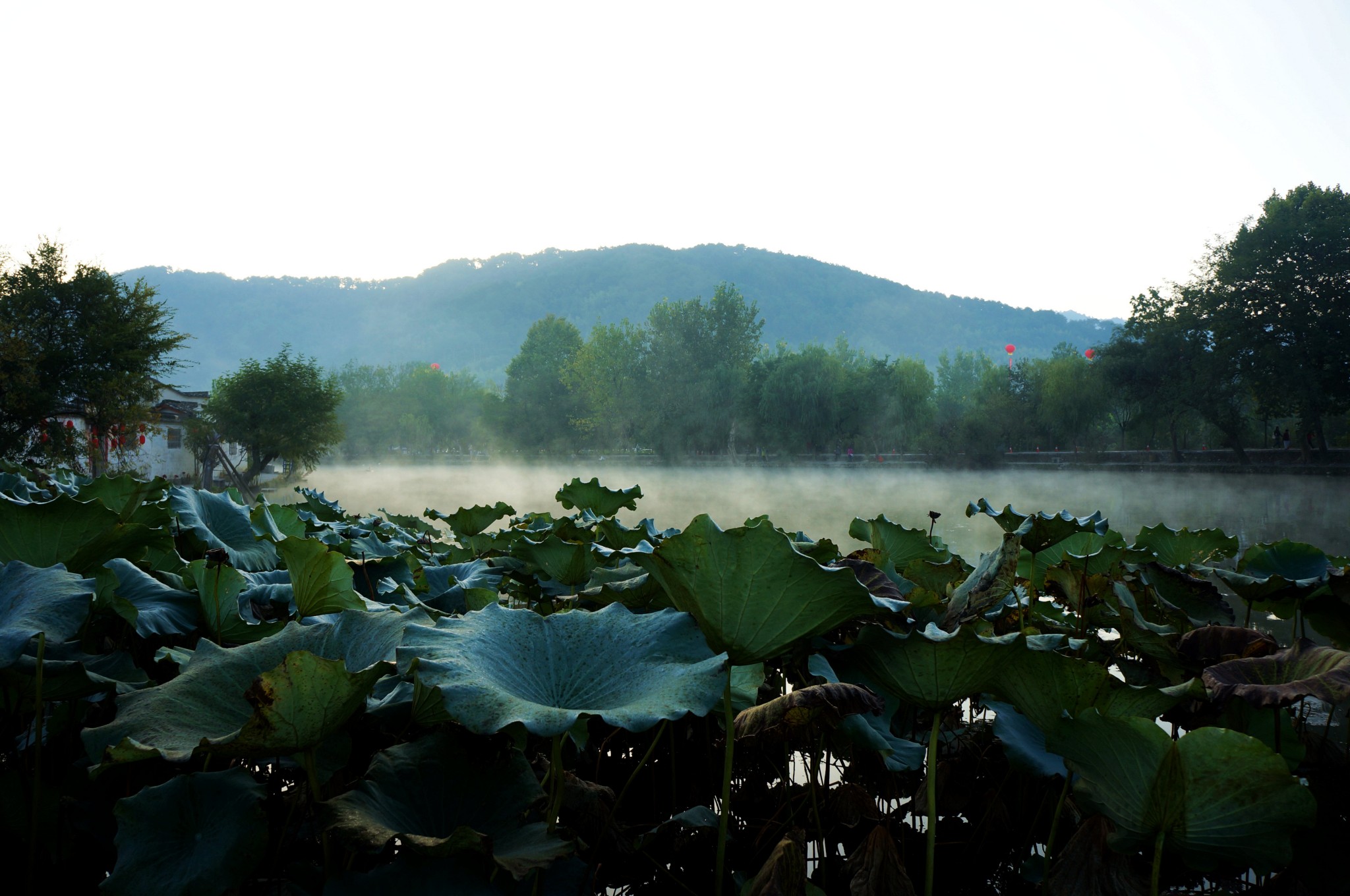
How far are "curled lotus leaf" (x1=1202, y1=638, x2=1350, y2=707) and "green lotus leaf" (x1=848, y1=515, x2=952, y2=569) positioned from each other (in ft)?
2.90

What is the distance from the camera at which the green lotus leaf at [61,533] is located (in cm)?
121

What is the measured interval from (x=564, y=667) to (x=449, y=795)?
0.19 metres

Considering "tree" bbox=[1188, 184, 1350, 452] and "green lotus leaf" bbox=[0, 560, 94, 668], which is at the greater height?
"tree" bbox=[1188, 184, 1350, 452]

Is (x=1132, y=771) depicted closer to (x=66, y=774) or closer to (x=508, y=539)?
(x=66, y=774)

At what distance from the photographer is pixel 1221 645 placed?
117 cm

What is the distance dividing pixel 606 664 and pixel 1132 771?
602 millimetres

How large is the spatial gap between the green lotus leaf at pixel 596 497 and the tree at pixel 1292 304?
32.4 m

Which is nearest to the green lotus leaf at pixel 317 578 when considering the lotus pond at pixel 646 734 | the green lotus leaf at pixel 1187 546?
the lotus pond at pixel 646 734

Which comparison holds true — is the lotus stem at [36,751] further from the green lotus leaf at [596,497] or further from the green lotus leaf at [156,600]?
the green lotus leaf at [596,497]

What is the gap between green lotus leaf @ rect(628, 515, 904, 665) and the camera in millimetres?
861

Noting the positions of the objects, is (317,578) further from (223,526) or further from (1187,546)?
(1187,546)

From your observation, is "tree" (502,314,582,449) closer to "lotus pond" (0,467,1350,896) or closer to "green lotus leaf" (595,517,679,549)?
"green lotus leaf" (595,517,679,549)

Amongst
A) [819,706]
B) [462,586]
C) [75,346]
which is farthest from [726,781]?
[75,346]

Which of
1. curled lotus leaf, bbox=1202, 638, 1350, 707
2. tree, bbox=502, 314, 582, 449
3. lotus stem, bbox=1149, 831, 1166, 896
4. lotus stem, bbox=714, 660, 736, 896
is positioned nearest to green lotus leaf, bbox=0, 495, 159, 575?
lotus stem, bbox=714, 660, 736, 896
